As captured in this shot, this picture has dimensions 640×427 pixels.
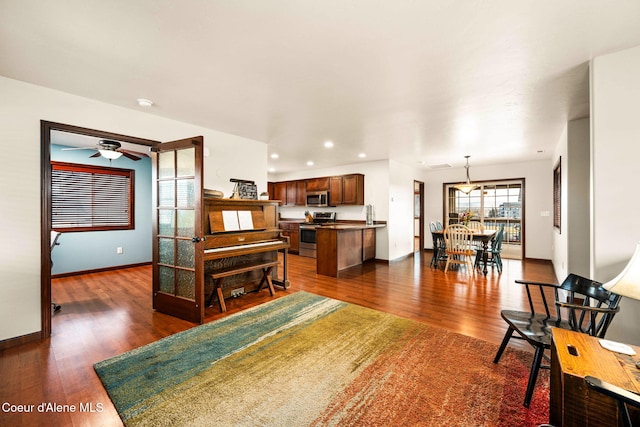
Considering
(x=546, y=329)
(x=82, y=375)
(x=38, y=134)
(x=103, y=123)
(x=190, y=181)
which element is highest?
(x=103, y=123)

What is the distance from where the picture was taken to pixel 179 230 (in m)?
3.25

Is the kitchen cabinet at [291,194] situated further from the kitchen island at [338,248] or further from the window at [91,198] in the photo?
the window at [91,198]

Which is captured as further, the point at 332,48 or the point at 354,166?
the point at 354,166

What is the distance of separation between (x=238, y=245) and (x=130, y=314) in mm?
1507

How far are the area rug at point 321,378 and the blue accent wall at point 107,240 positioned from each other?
4017 mm

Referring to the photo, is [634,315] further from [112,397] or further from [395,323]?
[112,397]

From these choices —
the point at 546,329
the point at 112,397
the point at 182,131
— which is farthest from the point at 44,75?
the point at 546,329

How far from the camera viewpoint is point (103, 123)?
3018mm

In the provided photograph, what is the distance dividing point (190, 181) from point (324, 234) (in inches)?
114

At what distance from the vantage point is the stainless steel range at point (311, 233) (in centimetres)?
725

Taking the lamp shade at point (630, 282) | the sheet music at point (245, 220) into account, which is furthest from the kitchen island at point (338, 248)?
the lamp shade at point (630, 282)

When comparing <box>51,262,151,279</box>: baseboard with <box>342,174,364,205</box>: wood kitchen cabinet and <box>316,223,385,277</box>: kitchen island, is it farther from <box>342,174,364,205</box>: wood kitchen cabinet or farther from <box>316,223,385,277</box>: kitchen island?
<box>342,174,364,205</box>: wood kitchen cabinet

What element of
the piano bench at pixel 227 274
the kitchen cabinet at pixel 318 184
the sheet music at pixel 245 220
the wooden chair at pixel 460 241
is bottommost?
the piano bench at pixel 227 274

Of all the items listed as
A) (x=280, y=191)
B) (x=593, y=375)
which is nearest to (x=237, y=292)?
(x=593, y=375)
